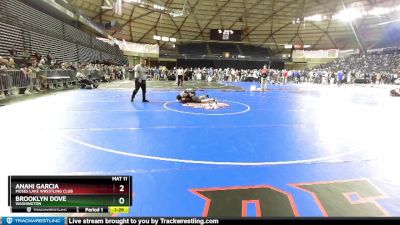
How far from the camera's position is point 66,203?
2.16 meters

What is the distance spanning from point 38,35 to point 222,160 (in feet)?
65.7

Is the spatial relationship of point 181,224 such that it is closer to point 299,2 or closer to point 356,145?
point 356,145

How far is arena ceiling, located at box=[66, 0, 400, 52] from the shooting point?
38219 millimetres

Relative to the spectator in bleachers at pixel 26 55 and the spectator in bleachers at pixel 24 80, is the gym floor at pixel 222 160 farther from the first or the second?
the spectator in bleachers at pixel 26 55

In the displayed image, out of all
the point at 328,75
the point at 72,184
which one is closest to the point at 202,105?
the point at 72,184

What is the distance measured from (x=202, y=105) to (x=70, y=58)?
60.3 feet

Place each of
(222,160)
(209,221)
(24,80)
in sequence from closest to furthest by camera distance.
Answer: (209,221) < (222,160) < (24,80)

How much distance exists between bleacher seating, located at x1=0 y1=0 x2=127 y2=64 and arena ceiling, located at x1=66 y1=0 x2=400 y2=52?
8.07m
